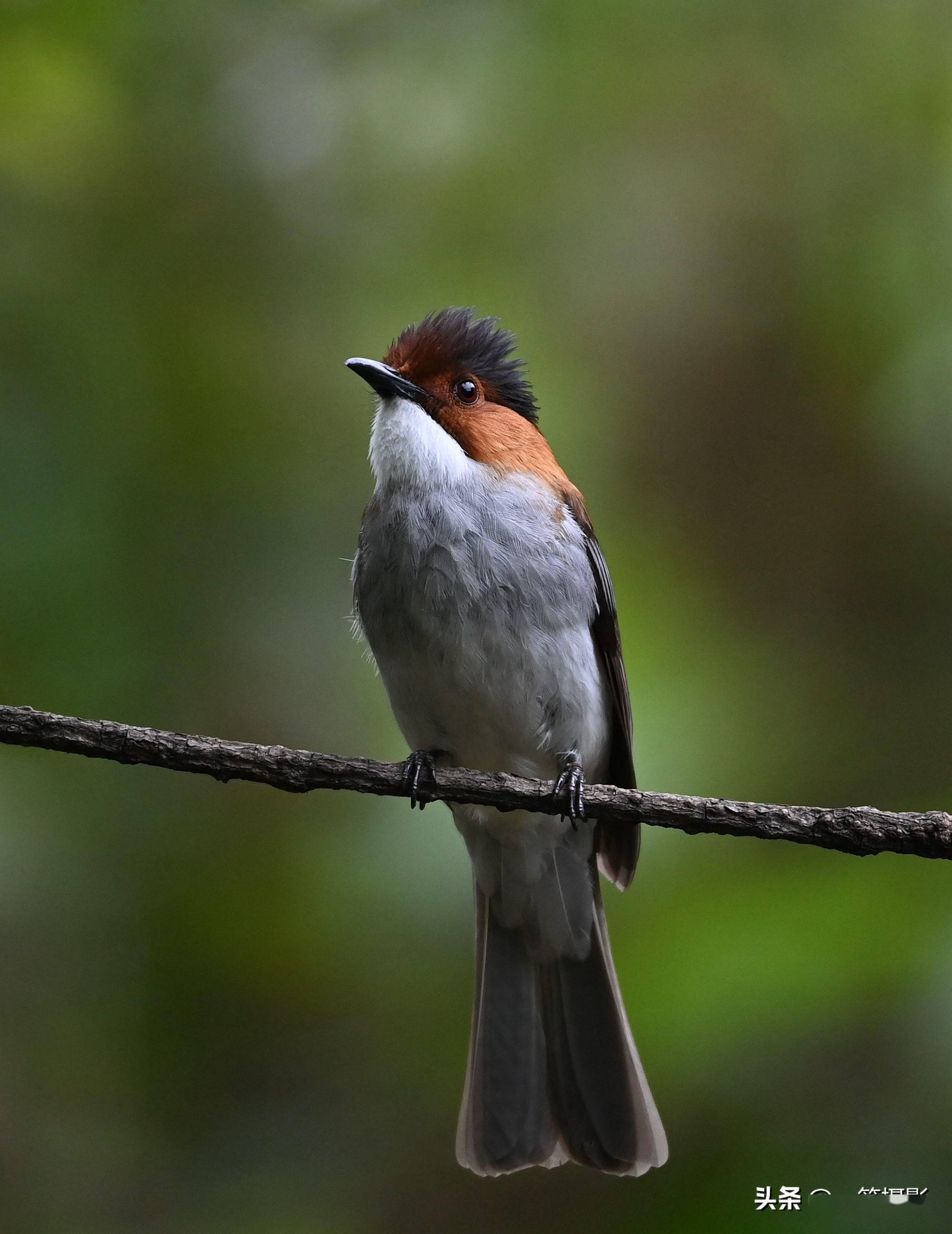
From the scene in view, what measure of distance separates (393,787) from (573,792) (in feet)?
1.41

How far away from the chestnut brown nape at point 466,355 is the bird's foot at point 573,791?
797 mm

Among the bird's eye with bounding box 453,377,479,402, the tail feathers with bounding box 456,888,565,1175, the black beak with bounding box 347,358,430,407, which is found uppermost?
the bird's eye with bounding box 453,377,479,402

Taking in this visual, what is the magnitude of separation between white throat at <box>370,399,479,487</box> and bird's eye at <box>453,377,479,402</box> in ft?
0.42

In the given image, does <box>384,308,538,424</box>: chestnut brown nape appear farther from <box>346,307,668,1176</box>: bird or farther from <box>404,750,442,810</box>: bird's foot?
<box>404,750,442,810</box>: bird's foot

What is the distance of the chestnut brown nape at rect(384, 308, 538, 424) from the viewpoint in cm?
253

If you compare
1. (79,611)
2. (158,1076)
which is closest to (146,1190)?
(158,1076)

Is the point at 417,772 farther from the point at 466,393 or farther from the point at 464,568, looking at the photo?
the point at 466,393

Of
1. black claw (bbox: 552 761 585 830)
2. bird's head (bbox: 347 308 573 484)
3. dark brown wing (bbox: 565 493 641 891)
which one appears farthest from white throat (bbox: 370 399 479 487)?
black claw (bbox: 552 761 585 830)

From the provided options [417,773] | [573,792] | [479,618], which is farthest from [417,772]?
[479,618]

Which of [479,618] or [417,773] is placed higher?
[479,618]

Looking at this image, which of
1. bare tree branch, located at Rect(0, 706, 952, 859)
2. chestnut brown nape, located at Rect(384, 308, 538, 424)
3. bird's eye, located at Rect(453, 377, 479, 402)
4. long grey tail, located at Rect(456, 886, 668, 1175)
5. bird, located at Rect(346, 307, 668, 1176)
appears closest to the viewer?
bare tree branch, located at Rect(0, 706, 952, 859)

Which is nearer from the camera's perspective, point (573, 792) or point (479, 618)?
point (573, 792)

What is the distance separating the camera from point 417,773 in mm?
2006

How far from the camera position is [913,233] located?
2.48 meters
